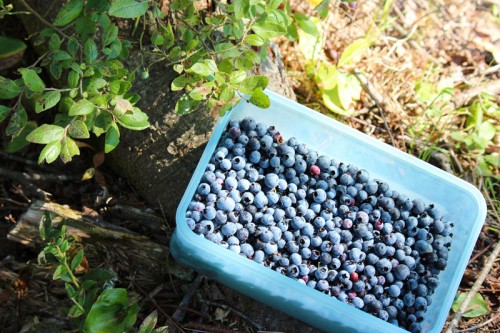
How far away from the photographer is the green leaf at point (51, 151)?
1.49 m

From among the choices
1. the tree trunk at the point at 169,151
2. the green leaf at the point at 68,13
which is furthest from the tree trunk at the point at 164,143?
the green leaf at the point at 68,13

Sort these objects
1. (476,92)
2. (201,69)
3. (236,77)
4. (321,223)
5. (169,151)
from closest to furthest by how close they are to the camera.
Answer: (201,69), (236,77), (321,223), (169,151), (476,92)

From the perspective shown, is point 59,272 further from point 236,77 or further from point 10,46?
point 10,46

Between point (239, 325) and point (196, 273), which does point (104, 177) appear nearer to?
point (196, 273)

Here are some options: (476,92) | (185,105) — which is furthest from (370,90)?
(185,105)

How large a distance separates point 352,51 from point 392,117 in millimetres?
353

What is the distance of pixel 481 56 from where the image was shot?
2.82 metres

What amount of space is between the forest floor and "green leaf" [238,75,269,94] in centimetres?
72

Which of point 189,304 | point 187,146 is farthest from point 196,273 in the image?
point 187,146

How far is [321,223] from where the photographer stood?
1.96 metres

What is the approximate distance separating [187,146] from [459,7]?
1741mm

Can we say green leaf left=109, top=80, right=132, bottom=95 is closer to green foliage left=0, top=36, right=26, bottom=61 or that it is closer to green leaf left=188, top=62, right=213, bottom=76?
green leaf left=188, top=62, right=213, bottom=76

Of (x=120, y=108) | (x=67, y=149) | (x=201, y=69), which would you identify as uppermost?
(x=201, y=69)

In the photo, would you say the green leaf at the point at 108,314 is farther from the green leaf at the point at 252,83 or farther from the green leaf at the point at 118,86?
the green leaf at the point at 252,83
